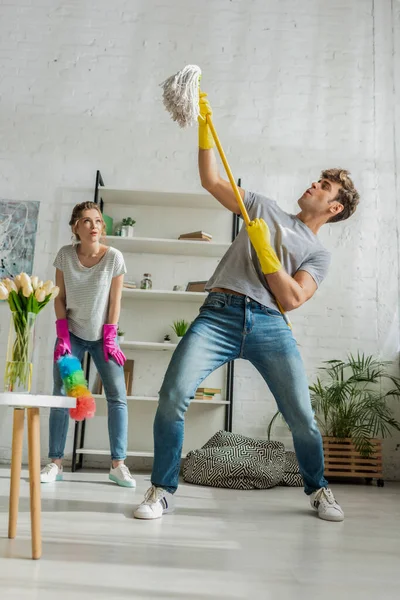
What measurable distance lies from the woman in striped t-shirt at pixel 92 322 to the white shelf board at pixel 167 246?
961 mm

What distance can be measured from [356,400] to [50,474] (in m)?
2.27

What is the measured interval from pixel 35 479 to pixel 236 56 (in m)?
4.07

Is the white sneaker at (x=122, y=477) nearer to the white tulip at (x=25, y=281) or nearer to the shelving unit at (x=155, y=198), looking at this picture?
the white tulip at (x=25, y=281)

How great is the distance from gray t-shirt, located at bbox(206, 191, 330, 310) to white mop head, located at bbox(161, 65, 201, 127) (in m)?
0.41

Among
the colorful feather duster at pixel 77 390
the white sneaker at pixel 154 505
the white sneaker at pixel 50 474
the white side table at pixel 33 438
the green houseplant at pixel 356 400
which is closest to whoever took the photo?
the white side table at pixel 33 438

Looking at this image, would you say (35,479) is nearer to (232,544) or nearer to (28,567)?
(28,567)

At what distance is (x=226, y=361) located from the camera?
2162mm

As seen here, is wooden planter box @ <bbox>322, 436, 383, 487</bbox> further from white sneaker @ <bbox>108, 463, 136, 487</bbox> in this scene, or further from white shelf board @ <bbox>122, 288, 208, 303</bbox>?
white sneaker @ <bbox>108, 463, 136, 487</bbox>

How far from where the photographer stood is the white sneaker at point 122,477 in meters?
2.94

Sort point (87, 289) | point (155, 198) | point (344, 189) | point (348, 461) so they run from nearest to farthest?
point (344, 189)
point (87, 289)
point (348, 461)
point (155, 198)

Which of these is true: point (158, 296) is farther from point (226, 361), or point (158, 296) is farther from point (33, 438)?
point (33, 438)

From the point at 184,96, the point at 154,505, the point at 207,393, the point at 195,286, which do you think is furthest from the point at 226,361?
the point at 195,286

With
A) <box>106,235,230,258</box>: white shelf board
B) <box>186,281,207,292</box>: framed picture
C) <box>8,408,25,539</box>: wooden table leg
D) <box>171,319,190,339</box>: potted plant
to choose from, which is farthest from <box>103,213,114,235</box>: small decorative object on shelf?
<box>8,408,25,539</box>: wooden table leg

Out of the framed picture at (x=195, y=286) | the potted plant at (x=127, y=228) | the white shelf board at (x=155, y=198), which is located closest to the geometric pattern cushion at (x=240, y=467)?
the framed picture at (x=195, y=286)
